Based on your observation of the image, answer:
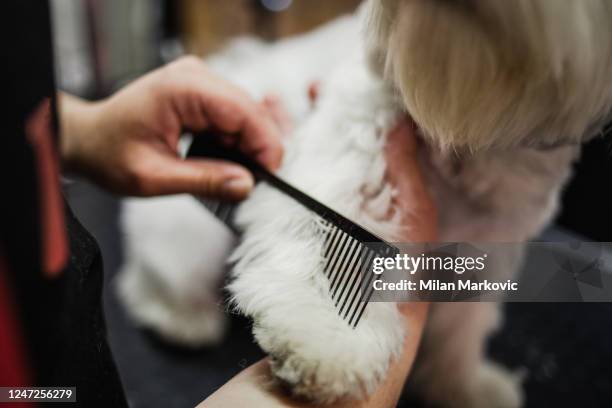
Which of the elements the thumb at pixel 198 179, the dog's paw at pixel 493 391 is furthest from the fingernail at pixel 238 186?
the dog's paw at pixel 493 391

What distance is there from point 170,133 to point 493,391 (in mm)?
601

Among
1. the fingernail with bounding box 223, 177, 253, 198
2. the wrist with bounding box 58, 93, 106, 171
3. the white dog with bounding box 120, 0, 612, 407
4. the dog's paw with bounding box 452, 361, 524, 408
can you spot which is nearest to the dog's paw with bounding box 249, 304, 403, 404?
the white dog with bounding box 120, 0, 612, 407

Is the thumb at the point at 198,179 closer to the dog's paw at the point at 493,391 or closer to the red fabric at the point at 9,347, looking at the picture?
the red fabric at the point at 9,347

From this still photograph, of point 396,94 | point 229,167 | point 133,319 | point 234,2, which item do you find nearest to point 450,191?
point 396,94

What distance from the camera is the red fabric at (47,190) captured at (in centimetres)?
29

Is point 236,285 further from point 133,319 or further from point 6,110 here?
point 133,319

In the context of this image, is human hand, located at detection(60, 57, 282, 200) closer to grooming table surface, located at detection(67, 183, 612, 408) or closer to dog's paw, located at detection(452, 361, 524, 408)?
grooming table surface, located at detection(67, 183, 612, 408)

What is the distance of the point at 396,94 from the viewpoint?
22.1 inches

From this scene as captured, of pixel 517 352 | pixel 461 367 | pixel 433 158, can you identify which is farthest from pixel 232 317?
pixel 517 352

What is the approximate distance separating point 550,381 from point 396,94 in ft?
1.79

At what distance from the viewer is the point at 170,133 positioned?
2.04 feet

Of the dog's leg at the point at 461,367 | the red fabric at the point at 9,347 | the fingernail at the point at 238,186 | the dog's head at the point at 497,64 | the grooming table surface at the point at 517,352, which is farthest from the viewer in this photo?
the dog's leg at the point at 461,367

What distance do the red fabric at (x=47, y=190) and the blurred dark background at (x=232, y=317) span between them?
17cm

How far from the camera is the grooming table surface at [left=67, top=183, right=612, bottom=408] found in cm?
70
